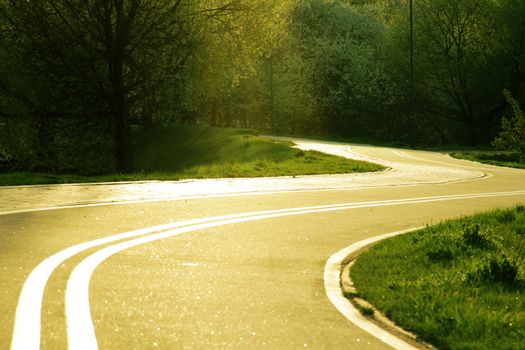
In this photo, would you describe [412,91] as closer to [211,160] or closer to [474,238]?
[211,160]

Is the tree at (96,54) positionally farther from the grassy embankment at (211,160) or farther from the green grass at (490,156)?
the green grass at (490,156)

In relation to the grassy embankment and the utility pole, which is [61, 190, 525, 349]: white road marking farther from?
the utility pole

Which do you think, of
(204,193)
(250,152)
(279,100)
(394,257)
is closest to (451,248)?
(394,257)

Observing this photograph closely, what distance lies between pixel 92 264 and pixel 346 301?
9.49 ft

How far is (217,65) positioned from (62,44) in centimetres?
614

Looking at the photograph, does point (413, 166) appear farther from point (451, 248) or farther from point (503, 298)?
point (503, 298)

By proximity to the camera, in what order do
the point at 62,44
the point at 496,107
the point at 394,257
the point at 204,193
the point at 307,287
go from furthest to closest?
the point at 496,107
the point at 62,44
the point at 204,193
the point at 394,257
the point at 307,287

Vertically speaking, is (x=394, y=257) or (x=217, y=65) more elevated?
(x=217, y=65)

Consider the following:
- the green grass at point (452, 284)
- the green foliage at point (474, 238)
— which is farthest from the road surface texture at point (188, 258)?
the green foliage at point (474, 238)

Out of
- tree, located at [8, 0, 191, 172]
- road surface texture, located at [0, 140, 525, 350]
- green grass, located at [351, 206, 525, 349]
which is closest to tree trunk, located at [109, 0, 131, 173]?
tree, located at [8, 0, 191, 172]

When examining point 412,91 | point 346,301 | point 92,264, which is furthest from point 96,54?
point 412,91

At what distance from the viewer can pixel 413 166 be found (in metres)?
27.9

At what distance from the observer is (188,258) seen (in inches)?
348

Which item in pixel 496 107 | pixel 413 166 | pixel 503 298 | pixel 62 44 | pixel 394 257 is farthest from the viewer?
pixel 496 107
